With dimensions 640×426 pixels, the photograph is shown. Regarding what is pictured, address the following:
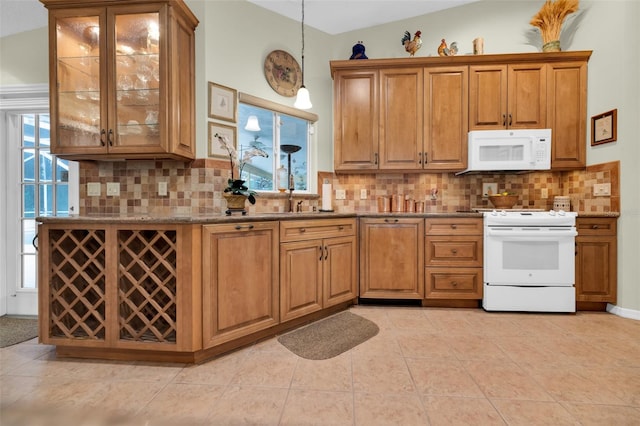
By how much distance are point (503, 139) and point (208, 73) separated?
112 inches

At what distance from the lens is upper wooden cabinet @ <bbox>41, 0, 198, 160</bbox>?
2.21m

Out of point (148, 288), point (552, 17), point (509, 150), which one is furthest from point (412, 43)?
point (148, 288)

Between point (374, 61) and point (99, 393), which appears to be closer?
point (99, 393)

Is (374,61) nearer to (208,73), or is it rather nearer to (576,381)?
(208,73)

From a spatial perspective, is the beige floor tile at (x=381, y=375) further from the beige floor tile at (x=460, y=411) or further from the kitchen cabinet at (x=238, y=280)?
the kitchen cabinet at (x=238, y=280)

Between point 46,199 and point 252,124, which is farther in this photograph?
point 252,124

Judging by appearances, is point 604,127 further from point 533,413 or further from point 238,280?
point 238,280

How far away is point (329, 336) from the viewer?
2.27 m

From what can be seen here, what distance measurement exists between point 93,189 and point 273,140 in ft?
5.44

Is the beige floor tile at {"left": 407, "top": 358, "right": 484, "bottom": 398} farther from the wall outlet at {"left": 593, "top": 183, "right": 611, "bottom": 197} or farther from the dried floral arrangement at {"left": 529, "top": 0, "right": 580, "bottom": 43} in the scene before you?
the dried floral arrangement at {"left": 529, "top": 0, "right": 580, "bottom": 43}

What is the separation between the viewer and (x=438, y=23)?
3428 mm

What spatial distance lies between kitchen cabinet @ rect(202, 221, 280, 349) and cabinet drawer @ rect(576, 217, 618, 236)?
280cm

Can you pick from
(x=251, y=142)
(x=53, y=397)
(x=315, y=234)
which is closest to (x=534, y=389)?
(x=315, y=234)

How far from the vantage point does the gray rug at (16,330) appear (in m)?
2.21
